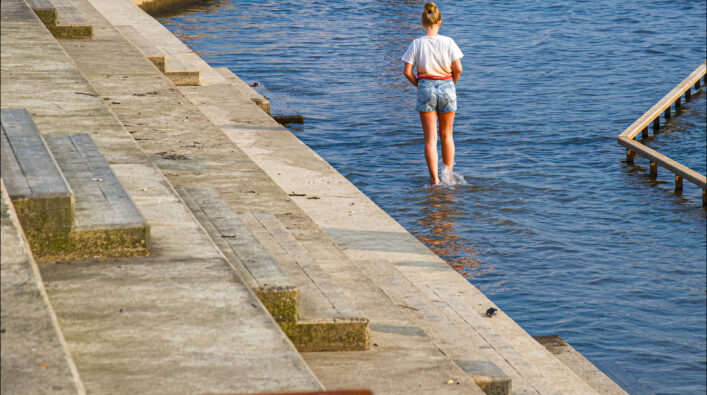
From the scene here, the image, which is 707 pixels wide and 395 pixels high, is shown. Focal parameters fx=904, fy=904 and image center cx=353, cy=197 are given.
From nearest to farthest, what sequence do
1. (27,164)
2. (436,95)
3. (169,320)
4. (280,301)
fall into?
1. (169,320)
2. (280,301)
3. (27,164)
4. (436,95)

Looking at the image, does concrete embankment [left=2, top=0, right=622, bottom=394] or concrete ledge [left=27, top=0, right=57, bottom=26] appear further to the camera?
concrete ledge [left=27, top=0, right=57, bottom=26]

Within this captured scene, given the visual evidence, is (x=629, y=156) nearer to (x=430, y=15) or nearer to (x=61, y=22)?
(x=430, y=15)

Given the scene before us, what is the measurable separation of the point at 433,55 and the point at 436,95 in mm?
487

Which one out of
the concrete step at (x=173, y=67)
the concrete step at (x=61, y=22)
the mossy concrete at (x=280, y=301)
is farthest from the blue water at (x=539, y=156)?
the concrete step at (x=61, y=22)

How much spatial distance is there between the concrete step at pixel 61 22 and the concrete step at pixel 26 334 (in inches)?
282

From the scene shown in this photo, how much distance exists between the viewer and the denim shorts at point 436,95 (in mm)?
9117

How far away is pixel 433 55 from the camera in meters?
8.86

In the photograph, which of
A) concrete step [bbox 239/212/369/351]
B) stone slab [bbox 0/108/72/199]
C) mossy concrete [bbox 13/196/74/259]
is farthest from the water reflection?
mossy concrete [bbox 13/196/74/259]

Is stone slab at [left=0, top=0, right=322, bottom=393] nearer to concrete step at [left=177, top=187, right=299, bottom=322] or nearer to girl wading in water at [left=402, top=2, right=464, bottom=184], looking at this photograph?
concrete step at [left=177, top=187, right=299, bottom=322]

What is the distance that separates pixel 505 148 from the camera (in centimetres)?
1428

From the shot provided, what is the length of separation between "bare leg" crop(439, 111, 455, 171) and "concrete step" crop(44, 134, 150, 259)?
17.6ft

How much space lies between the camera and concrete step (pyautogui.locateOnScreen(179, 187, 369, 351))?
388 cm

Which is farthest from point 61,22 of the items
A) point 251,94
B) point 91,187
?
point 91,187

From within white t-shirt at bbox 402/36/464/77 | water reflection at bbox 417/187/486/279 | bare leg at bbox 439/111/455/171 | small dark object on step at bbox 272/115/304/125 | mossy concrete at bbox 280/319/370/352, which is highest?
white t-shirt at bbox 402/36/464/77
